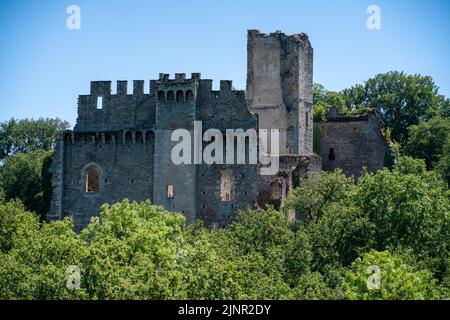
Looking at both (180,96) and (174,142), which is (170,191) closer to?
(174,142)

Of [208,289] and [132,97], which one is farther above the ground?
[132,97]

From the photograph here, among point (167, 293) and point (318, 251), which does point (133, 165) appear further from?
point (167, 293)

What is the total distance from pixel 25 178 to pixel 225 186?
2532cm

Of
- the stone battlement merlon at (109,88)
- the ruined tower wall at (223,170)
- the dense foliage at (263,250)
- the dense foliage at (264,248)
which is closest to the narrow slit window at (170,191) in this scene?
the ruined tower wall at (223,170)

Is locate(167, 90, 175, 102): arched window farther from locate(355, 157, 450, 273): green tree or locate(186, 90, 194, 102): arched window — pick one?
locate(355, 157, 450, 273): green tree

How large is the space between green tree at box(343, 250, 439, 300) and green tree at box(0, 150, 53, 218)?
3293 centimetres

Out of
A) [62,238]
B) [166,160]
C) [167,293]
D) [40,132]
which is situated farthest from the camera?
[40,132]

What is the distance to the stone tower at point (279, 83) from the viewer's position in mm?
66438

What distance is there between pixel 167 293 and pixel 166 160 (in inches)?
920

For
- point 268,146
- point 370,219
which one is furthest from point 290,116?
point 370,219

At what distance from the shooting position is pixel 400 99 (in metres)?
87.2

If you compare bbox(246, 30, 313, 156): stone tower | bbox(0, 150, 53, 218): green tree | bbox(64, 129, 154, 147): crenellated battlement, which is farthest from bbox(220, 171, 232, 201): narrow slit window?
bbox(0, 150, 53, 218): green tree

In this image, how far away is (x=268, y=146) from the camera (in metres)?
65.5

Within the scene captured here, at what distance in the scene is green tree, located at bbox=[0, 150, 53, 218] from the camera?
72.1 metres
